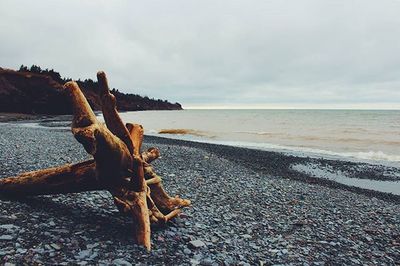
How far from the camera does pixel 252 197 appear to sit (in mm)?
12055

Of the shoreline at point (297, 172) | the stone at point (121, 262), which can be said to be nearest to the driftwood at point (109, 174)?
the stone at point (121, 262)

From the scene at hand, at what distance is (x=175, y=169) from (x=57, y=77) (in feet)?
269

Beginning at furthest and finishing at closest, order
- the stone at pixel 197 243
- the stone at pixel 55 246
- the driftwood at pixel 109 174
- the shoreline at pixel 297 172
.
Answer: the shoreline at pixel 297 172 → the stone at pixel 197 243 → the driftwood at pixel 109 174 → the stone at pixel 55 246

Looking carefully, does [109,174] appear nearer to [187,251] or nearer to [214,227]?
[187,251]

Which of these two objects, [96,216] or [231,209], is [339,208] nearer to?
[231,209]

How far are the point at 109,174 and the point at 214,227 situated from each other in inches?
127

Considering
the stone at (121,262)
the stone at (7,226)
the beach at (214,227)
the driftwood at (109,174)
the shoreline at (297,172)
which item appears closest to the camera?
the stone at (121,262)

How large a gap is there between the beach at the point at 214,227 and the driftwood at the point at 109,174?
407 millimetres

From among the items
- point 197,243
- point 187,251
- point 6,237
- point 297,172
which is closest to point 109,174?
point 6,237

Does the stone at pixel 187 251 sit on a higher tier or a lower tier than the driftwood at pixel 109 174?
lower

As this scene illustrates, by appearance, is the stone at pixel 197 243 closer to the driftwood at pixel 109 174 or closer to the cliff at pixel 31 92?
the driftwood at pixel 109 174

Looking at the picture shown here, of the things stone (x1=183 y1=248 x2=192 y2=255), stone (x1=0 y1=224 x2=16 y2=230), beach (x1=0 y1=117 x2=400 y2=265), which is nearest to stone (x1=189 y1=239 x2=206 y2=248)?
beach (x1=0 y1=117 x2=400 y2=265)

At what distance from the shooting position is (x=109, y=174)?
259 inches

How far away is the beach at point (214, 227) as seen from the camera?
6012mm
